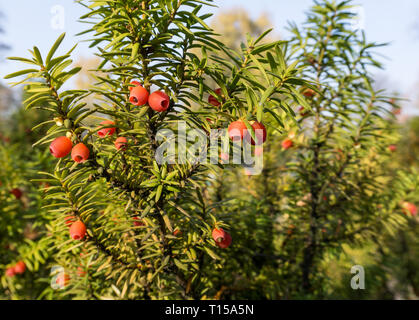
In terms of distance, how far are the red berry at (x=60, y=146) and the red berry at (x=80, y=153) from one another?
18mm

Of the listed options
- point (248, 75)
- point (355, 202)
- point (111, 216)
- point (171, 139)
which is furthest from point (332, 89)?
point (111, 216)

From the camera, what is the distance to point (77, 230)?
817 millimetres

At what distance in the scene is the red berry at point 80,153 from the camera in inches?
26.5

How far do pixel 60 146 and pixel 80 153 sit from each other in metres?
0.05

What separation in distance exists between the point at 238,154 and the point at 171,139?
0.21 metres

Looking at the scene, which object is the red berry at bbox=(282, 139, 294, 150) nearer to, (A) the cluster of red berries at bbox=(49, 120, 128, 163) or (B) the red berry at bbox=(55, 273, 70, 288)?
(A) the cluster of red berries at bbox=(49, 120, 128, 163)

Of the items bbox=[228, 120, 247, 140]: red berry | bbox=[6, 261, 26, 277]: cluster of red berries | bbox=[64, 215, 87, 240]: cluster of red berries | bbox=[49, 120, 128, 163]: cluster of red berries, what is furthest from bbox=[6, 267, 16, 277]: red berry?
bbox=[228, 120, 247, 140]: red berry

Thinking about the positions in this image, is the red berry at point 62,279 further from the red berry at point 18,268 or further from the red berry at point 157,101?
the red berry at point 157,101

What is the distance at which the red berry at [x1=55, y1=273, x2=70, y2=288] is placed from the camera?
3.84ft

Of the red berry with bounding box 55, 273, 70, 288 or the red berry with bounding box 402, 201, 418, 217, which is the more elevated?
the red berry with bounding box 402, 201, 418, 217

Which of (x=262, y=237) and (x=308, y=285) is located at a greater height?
(x=262, y=237)

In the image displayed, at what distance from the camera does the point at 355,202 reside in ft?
5.10

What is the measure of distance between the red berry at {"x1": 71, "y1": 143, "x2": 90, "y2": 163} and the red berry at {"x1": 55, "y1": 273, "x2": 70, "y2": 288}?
2.51ft
